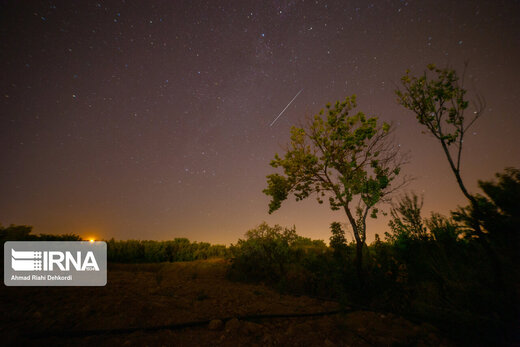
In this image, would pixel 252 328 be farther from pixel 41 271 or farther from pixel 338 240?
pixel 41 271

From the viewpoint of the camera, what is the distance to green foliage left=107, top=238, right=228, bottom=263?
1503 cm

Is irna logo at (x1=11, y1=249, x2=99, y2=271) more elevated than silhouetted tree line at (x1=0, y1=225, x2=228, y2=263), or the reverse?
irna logo at (x1=11, y1=249, x2=99, y2=271)

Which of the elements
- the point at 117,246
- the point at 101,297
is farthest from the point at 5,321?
the point at 117,246

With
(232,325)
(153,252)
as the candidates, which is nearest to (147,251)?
(153,252)

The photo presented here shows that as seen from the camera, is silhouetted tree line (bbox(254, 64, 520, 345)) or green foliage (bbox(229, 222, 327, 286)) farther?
green foliage (bbox(229, 222, 327, 286))

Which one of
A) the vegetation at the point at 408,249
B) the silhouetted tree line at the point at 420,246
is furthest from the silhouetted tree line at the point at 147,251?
the silhouetted tree line at the point at 420,246

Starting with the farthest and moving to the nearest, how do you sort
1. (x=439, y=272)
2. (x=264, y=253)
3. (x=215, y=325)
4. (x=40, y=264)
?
(x=264, y=253), (x=40, y=264), (x=439, y=272), (x=215, y=325)

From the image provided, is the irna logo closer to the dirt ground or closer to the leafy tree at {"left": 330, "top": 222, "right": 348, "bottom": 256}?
the dirt ground

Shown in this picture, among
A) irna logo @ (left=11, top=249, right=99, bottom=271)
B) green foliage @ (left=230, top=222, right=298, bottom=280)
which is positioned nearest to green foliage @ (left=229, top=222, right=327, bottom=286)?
green foliage @ (left=230, top=222, right=298, bottom=280)

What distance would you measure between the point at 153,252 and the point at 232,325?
47.9 feet

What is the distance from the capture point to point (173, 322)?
3.61m

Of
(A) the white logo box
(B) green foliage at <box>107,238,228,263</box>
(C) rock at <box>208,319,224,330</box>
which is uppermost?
(A) the white logo box

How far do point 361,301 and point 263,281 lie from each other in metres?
4.07

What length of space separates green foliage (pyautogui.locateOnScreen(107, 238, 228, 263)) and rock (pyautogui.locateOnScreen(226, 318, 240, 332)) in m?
14.0
